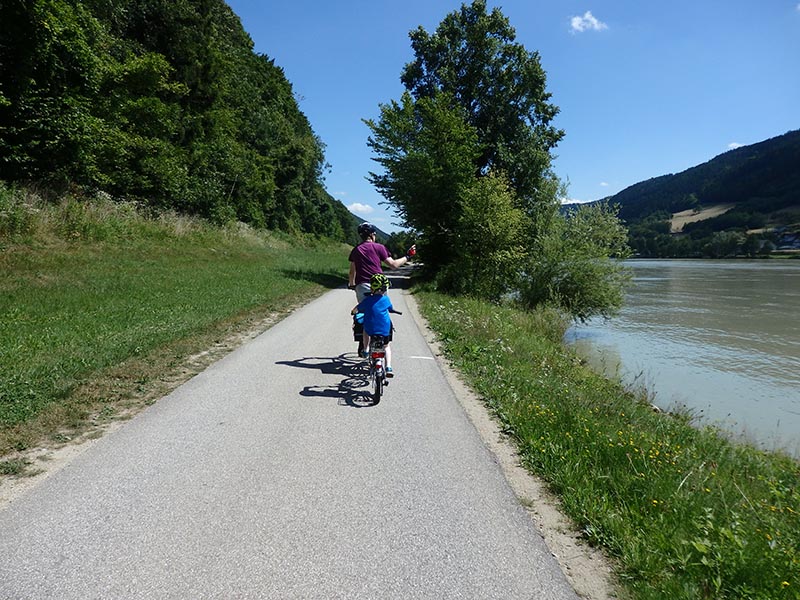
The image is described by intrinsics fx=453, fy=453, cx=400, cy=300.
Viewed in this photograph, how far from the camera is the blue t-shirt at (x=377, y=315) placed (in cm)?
604

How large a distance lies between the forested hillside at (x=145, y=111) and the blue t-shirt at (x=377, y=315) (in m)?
14.4

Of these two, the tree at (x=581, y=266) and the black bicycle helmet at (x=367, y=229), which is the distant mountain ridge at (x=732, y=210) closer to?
the tree at (x=581, y=266)

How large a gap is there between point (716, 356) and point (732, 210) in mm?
126402

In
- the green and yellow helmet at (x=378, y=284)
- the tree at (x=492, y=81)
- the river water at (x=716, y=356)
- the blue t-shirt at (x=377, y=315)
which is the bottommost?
the river water at (x=716, y=356)

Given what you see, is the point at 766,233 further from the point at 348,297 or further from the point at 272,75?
the point at 348,297

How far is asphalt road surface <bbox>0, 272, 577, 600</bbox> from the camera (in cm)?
252

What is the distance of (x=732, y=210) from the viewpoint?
375 ft

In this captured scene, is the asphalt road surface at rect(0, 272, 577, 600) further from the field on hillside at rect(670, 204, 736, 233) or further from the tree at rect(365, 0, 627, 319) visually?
the field on hillside at rect(670, 204, 736, 233)

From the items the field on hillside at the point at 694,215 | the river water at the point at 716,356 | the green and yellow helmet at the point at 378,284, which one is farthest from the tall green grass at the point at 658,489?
the field on hillside at the point at 694,215

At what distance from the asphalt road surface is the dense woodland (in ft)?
253

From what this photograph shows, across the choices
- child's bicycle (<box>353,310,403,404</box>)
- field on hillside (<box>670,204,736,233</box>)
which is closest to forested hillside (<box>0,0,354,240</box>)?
child's bicycle (<box>353,310,403,404</box>)

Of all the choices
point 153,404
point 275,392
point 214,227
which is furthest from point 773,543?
point 214,227

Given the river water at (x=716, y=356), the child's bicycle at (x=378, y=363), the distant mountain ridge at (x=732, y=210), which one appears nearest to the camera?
the child's bicycle at (x=378, y=363)

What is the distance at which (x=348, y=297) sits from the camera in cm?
1820
